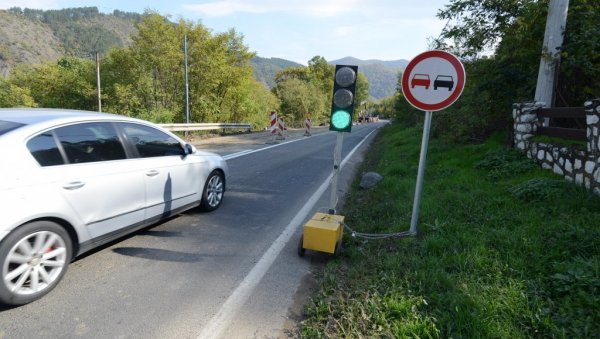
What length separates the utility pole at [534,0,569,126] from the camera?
22.2 feet

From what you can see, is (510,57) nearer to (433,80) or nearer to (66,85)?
(433,80)

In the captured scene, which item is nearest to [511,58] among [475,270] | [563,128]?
[563,128]

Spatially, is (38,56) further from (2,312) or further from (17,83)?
(2,312)

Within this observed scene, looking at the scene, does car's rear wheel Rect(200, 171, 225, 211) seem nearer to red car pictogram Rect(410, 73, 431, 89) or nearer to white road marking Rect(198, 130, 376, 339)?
white road marking Rect(198, 130, 376, 339)

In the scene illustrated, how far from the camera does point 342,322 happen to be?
2918 millimetres

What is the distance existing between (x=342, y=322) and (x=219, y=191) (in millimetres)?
3704

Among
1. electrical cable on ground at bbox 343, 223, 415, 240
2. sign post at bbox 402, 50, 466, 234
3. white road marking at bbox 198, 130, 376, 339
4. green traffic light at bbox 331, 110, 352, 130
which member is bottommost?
white road marking at bbox 198, 130, 376, 339

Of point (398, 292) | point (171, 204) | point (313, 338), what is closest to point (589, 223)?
point (398, 292)

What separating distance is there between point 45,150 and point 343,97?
308cm

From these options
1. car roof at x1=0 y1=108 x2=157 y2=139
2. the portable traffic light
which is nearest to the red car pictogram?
the portable traffic light

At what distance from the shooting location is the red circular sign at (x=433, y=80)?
4.25 meters

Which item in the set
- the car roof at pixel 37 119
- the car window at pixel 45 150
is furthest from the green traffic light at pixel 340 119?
the car window at pixel 45 150

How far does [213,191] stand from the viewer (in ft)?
19.4

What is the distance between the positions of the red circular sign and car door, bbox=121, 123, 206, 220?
10.4 ft
